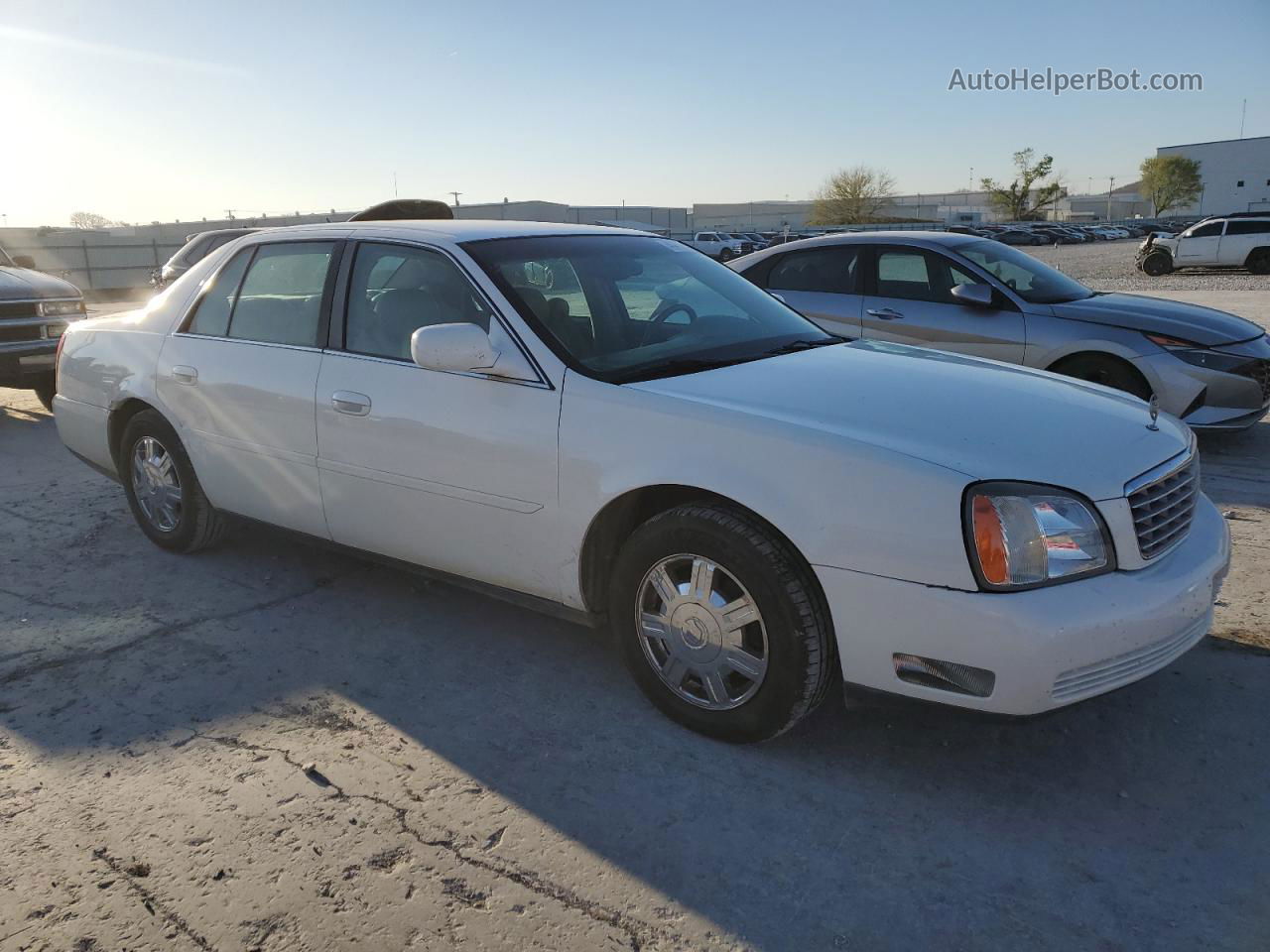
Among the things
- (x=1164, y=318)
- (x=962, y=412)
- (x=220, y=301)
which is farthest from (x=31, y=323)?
(x=1164, y=318)

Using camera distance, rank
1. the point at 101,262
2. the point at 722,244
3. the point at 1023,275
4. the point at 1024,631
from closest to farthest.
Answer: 1. the point at 1024,631
2. the point at 1023,275
3. the point at 101,262
4. the point at 722,244

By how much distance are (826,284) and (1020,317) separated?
1.47m

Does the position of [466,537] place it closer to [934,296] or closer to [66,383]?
[66,383]

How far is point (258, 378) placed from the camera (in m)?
4.18

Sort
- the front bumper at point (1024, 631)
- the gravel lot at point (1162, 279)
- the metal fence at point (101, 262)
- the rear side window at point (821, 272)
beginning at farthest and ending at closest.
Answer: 1. the metal fence at point (101, 262)
2. the gravel lot at point (1162, 279)
3. the rear side window at point (821, 272)
4. the front bumper at point (1024, 631)

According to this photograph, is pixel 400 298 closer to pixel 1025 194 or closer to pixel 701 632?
pixel 701 632

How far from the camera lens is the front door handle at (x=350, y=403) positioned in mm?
3771

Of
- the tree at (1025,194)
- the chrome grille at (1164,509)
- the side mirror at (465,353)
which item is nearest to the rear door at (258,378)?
the side mirror at (465,353)

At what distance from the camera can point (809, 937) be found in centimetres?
226

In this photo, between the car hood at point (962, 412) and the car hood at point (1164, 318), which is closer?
the car hood at point (962, 412)

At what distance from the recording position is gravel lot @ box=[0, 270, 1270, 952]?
232 centimetres

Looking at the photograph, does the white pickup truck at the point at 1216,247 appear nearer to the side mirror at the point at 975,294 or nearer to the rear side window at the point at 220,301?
the side mirror at the point at 975,294

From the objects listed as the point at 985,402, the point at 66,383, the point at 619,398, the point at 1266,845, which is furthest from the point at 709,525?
the point at 66,383

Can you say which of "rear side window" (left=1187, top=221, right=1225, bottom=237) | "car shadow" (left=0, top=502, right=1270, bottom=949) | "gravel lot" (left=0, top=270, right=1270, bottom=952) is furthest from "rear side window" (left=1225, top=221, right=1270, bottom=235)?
"car shadow" (left=0, top=502, right=1270, bottom=949)
